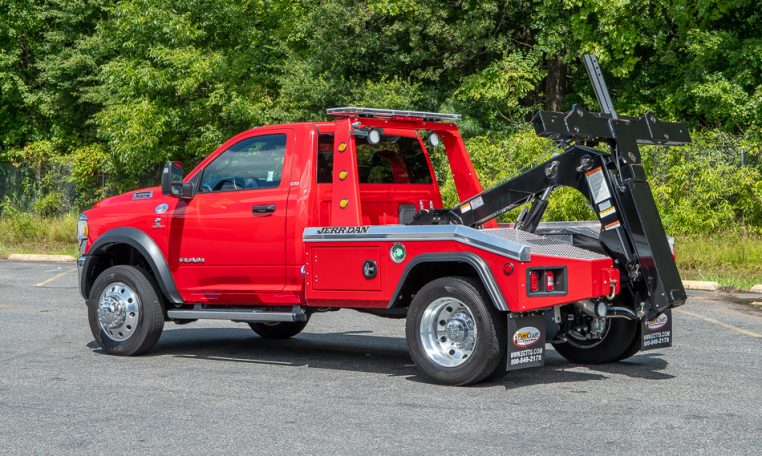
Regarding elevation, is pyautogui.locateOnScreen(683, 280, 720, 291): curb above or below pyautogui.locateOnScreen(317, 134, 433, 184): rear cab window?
below

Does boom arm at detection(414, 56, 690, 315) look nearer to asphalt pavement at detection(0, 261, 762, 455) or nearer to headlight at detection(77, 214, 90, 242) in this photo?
asphalt pavement at detection(0, 261, 762, 455)

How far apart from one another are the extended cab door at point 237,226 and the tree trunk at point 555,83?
22450 millimetres

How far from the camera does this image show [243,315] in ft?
31.2

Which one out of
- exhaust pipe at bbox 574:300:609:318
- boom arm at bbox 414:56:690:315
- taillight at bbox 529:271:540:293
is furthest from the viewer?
exhaust pipe at bbox 574:300:609:318

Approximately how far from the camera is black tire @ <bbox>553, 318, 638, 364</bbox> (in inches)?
364

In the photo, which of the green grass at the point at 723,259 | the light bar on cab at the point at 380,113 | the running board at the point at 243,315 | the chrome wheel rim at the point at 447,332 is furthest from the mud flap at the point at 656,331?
the green grass at the point at 723,259

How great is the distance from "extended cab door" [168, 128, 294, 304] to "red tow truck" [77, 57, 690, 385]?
16 millimetres

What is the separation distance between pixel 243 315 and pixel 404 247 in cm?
→ 197

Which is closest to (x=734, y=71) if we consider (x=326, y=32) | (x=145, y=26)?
(x=326, y=32)

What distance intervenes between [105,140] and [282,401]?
111ft

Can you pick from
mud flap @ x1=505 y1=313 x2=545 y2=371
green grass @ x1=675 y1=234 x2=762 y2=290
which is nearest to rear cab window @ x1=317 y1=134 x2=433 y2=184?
mud flap @ x1=505 y1=313 x2=545 y2=371

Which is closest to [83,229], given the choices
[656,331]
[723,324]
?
[656,331]

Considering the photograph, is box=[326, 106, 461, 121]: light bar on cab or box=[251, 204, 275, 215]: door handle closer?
box=[326, 106, 461, 121]: light bar on cab

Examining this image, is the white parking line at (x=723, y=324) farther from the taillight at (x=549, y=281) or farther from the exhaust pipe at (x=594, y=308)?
the taillight at (x=549, y=281)
